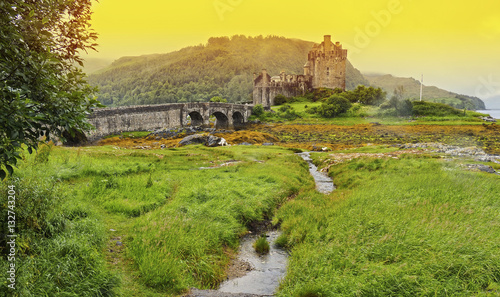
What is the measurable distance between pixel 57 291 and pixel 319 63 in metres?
132

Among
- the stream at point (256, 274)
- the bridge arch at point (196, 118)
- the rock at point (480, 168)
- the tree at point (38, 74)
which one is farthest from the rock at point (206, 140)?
the tree at point (38, 74)

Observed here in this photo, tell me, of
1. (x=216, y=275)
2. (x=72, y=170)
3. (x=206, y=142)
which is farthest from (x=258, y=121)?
(x=216, y=275)

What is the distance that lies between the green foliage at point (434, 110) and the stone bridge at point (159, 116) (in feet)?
155

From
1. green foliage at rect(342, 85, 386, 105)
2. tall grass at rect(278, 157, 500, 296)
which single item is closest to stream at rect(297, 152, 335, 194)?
tall grass at rect(278, 157, 500, 296)

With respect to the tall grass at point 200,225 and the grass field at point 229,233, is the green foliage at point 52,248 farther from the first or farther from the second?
the tall grass at point 200,225

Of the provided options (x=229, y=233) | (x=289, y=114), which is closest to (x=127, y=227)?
(x=229, y=233)

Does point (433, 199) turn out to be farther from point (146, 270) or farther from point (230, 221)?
point (146, 270)

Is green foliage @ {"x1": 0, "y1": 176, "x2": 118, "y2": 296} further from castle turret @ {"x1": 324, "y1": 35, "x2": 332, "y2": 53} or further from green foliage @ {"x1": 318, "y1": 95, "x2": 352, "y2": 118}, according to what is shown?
castle turret @ {"x1": 324, "y1": 35, "x2": 332, "y2": 53}

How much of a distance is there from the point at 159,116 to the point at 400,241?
63.7 metres

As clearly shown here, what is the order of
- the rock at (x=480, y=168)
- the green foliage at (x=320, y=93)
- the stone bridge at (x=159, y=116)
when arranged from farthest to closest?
the green foliage at (x=320, y=93)
the stone bridge at (x=159, y=116)
the rock at (x=480, y=168)

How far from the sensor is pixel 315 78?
434 feet

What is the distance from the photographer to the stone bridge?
5496 centimetres

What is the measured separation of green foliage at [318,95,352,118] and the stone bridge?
2205cm

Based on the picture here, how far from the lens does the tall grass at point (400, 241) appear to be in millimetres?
7695
